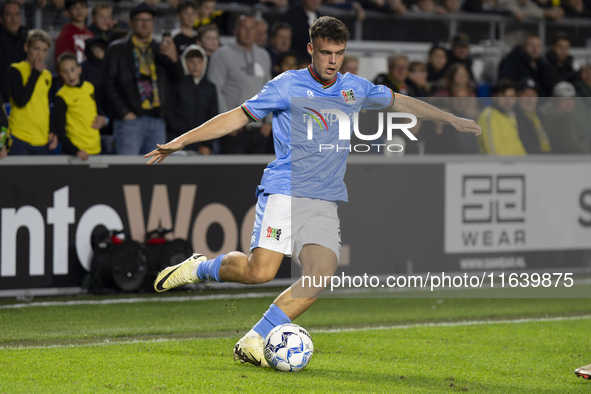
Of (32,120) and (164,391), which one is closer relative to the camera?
(164,391)

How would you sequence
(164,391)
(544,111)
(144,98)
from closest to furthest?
(164,391) < (144,98) < (544,111)

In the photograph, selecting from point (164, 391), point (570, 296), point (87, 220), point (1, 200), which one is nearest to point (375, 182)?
point (570, 296)

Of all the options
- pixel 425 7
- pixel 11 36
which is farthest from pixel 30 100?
pixel 425 7

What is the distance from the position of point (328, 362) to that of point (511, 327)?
8.25ft

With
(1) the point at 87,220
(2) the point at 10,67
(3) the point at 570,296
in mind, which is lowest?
(3) the point at 570,296

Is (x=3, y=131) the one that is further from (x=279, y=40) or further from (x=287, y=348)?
(x=287, y=348)

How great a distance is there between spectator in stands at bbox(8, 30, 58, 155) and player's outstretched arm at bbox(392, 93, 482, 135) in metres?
4.76

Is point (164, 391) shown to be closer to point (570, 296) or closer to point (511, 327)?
point (511, 327)

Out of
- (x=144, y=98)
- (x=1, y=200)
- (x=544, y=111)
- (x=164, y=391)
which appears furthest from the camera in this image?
(x=544, y=111)

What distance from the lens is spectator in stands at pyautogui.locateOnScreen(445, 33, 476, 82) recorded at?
12.7m

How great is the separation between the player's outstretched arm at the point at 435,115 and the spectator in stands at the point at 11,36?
5476mm

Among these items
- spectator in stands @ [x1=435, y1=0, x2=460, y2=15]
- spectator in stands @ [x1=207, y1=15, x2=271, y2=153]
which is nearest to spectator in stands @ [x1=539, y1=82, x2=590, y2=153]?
spectator in stands @ [x1=435, y1=0, x2=460, y2=15]

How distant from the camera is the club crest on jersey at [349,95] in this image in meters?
5.63

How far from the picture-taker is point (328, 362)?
575 centimetres
